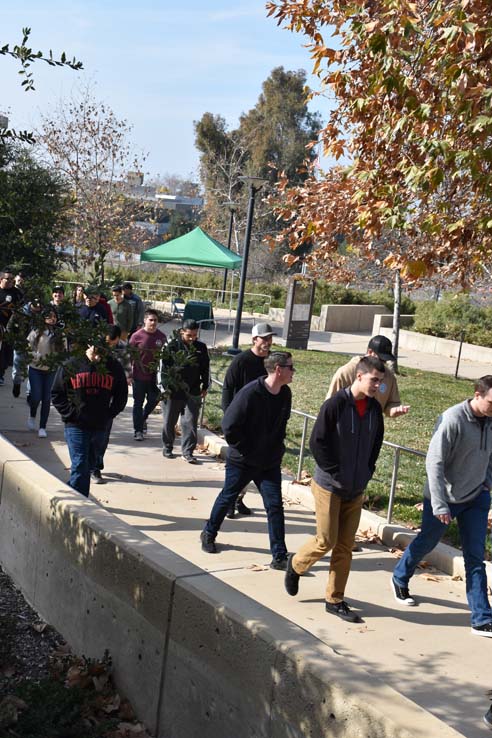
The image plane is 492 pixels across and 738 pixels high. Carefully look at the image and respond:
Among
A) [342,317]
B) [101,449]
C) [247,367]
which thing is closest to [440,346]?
[342,317]

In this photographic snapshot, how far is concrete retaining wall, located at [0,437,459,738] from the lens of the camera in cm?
353

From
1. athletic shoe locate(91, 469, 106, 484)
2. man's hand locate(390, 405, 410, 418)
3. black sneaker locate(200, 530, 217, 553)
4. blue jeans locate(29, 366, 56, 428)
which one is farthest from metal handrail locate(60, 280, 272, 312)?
black sneaker locate(200, 530, 217, 553)

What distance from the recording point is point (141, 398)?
11.5m

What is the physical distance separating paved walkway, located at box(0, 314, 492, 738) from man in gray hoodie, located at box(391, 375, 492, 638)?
13.5 inches

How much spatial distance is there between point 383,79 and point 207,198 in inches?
1758

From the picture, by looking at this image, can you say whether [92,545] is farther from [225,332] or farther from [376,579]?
[225,332]

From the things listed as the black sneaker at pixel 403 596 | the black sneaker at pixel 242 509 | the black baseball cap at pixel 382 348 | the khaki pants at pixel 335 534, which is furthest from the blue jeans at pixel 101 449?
the black sneaker at pixel 403 596

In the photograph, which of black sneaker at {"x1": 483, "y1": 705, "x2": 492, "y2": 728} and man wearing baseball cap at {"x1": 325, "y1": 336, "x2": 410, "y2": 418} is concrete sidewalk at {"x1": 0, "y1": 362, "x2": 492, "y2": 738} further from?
man wearing baseball cap at {"x1": 325, "y1": 336, "x2": 410, "y2": 418}

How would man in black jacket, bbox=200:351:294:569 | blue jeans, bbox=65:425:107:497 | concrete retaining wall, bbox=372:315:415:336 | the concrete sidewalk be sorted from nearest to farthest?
the concrete sidewalk, man in black jacket, bbox=200:351:294:569, blue jeans, bbox=65:425:107:497, concrete retaining wall, bbox=372:315:415:336

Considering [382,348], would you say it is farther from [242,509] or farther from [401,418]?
[401,418]

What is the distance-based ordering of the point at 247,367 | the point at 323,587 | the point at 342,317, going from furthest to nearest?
the point at 342,317, the point at 247,367, the point at 323,587

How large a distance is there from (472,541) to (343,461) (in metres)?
1.07

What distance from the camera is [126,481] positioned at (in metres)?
9.89

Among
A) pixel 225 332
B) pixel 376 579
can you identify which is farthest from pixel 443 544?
pixel 225 332
